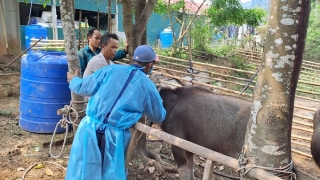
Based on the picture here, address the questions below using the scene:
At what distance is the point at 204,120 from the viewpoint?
369 centimetres

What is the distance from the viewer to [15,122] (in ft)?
17.3

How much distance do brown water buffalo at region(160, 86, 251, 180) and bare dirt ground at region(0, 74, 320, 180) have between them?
62 centimetres

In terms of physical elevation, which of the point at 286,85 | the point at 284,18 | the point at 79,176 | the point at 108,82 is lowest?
the point at 79,176

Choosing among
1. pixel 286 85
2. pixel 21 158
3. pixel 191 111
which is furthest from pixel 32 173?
pixel 286 85

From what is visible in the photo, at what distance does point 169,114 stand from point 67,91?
1.67 meters

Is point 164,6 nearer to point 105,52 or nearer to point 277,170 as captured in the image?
point 105,52

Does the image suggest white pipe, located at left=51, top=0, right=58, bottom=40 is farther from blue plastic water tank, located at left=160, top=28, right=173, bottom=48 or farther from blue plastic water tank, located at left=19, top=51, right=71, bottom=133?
blue plastic water tank, located at left=19, top=51, right=71, bottom=133

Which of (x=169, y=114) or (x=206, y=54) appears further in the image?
(x=206, y=54)

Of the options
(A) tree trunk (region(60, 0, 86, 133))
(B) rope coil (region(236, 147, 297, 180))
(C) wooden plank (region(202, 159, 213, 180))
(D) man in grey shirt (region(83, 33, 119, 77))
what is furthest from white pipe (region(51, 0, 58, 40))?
(B) rope coil (region(236, 147, 297, 180))

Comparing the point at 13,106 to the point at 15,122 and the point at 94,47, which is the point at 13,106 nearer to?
the point at 15,122

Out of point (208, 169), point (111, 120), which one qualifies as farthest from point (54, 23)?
point (208, 169)

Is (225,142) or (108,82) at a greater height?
(108,82)

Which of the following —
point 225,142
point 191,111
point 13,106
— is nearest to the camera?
point 225,142

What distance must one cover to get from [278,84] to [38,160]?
11.3ft
